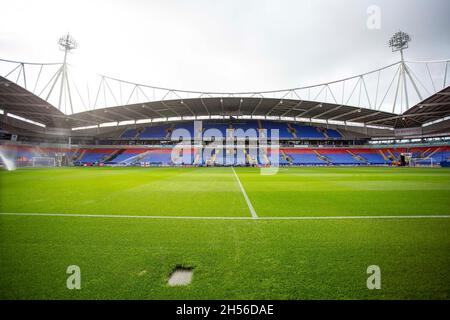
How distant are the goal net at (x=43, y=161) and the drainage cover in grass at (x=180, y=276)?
53837 mm

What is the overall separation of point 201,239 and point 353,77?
210 ft

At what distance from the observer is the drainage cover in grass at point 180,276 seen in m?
2.27

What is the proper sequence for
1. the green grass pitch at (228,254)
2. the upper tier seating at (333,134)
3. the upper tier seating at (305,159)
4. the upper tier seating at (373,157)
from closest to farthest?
the green grass pitch at (228,254) → the upper tier seating at (305,159) → the upper tier seating at (373,157) → the upper tier seating at (333,134)

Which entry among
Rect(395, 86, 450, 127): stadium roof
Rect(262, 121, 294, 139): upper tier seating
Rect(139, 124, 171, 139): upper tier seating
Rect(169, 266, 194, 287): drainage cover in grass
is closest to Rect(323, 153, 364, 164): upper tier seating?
Rect(262, 121, 294, 139): upper tier seating

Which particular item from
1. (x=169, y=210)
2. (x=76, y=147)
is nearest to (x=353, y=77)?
(x=169, y=210)

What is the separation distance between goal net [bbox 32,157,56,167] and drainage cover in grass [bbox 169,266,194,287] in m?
53.8

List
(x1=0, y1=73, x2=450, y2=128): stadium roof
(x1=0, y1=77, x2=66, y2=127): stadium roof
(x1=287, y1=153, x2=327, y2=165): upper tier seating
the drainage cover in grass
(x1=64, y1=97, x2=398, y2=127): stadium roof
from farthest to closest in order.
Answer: (x1=287, y1=153, x2=327, y2=165): upper tier seating
(x1=64, y1=97, x2=398, y2=127): stadium roof
(x1=0, y1=73, x2=450, y2=128): stadium roof
(x1=0, y1=77, x2=66, y2=127): stadium roof
the drainage cover in grass

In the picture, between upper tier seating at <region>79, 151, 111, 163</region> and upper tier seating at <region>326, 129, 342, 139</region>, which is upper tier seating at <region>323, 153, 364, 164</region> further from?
upper tier seating at <region>79, 151, 111, 163</region>

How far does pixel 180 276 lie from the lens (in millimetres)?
2432

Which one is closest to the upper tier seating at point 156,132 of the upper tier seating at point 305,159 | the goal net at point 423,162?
the upper tier seating at point 305,159

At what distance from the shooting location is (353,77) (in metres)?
52.7

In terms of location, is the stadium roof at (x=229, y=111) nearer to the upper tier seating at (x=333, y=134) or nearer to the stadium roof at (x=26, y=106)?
the stadium roof at (x=26, y=106)

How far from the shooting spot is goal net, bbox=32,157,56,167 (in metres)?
41.2

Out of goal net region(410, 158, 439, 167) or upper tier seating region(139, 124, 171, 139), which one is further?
upper tier seating region(139, 124, 171, 139)
